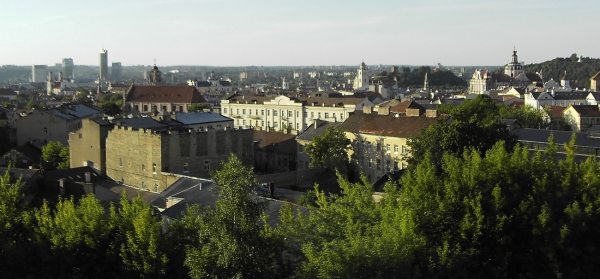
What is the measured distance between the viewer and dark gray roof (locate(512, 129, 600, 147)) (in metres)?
43.2

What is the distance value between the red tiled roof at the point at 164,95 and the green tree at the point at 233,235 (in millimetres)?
80405

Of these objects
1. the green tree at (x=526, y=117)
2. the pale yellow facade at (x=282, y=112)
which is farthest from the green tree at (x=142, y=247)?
the pale yellow facade at (x=282, y=112)

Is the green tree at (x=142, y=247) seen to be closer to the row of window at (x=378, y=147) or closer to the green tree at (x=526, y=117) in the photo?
the row of window at (x=378, y=147)

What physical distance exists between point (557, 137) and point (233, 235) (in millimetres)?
33035

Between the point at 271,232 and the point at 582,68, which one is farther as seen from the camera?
the point at 582,68

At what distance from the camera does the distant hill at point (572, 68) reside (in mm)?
171500

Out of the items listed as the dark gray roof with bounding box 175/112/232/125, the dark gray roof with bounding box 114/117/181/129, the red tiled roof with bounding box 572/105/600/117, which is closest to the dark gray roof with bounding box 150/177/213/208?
the dark gray roof with bounding box 114/117/181/129

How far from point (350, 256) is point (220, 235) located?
3479 millimetres

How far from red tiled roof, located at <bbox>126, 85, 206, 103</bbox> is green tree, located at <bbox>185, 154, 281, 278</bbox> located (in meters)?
80.4

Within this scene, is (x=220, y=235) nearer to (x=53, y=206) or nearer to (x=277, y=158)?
(x=53, y=206)

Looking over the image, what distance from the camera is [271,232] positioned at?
20422 millimetres

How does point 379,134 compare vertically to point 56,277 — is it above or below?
above

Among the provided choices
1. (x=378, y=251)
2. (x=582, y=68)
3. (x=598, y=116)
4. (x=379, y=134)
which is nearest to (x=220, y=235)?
(x=378, y=251)

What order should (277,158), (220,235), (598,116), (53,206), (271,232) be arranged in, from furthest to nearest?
(598,116), (277,158), (53,206), (271,232), (220,235)
